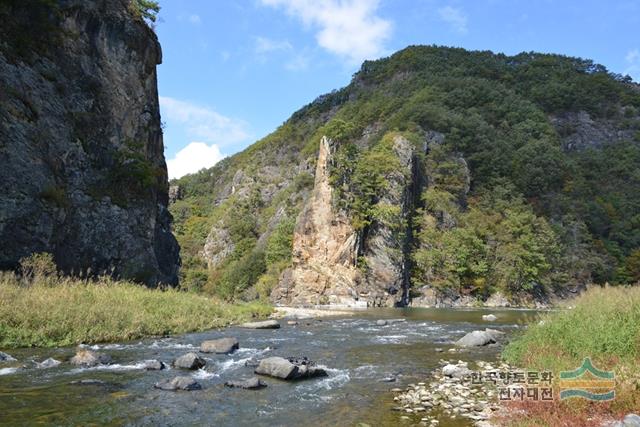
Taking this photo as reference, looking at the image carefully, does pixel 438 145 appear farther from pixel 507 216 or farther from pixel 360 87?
pixel 360 87

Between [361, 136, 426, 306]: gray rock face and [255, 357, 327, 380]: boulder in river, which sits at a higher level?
[361, 136, 426, 306]: gray rock face

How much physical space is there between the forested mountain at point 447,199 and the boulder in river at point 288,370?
51.7 m

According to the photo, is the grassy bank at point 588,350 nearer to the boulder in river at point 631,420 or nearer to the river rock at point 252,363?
the boulder in river at point 631,420

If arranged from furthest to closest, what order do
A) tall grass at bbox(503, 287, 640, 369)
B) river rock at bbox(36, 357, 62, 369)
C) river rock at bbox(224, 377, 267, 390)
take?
river rock at bbox(36, 357, 62, 369)
river rock at bbox(224, 377, 267, 390)
tall grass at bbox(503, 287, 640, 369)

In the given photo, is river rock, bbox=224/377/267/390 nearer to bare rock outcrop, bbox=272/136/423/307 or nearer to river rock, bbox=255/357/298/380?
river rock, bbox=255/357/298/380

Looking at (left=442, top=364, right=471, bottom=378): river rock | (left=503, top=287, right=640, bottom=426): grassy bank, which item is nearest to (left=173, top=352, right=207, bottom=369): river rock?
(left=442, top=364, right=471, bottom=378): river rock

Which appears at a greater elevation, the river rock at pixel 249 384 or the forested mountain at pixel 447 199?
the forested mountain at pixel 447 199

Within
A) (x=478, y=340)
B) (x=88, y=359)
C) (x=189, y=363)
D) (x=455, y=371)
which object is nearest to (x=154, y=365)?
(x=189, y=363)

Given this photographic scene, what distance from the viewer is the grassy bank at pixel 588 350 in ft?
26.1

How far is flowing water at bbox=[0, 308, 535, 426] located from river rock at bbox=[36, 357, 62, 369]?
0.80ft

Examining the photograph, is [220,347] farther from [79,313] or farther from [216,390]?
[216,390]

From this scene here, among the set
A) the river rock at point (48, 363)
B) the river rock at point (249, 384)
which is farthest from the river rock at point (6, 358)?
the river rock at point (249, 384)

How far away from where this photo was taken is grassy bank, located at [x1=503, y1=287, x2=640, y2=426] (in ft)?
26.1

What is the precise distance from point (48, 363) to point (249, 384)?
6.74 metres
